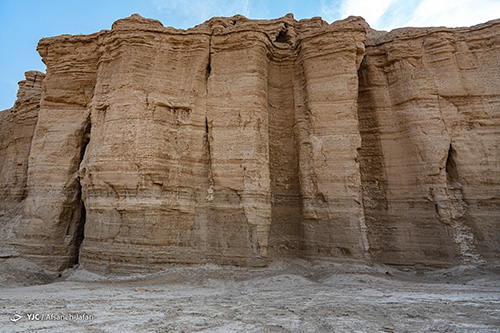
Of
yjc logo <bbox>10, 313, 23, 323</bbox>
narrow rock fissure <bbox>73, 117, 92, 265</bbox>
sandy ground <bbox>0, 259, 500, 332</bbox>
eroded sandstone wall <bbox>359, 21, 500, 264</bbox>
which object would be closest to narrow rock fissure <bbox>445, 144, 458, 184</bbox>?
eroded sandstone wall <bbox>359, 21, 500, 264</bbox>

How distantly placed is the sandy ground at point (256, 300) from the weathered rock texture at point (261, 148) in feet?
1.82

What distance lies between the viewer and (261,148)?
775 cm

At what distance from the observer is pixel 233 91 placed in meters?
8.04

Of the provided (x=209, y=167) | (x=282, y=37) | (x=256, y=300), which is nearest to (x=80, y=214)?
(x=209, y=167)

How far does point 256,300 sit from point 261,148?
4191 mm

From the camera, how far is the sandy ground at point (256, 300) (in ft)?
10.3

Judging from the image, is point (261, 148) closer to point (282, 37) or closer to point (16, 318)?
point (282, 37)

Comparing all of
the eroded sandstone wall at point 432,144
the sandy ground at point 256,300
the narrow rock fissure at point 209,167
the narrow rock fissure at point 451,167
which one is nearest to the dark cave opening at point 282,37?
the eroded sandstone wall at point 432,144

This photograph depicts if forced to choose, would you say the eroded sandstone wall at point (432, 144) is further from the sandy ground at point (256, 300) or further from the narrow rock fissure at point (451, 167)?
the sandy ground at point (256, 300)

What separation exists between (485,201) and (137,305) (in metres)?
8.80

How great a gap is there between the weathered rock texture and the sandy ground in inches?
21.8

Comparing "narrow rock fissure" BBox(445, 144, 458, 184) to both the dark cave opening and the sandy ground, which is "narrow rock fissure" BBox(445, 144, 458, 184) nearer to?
the sandy ground

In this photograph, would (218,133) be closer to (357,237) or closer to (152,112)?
(152,112)

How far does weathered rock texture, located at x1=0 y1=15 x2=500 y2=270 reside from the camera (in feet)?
23.6
